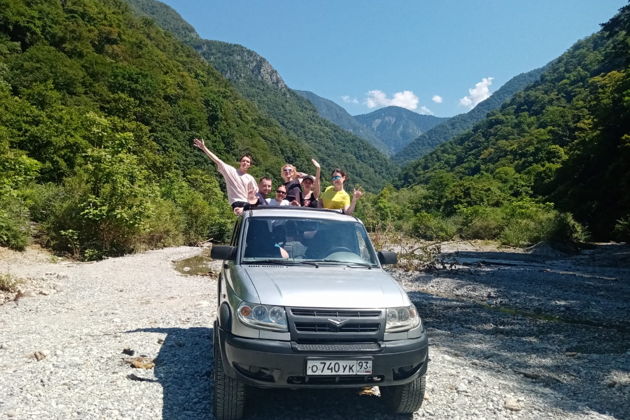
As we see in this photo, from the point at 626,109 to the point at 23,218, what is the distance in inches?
1135

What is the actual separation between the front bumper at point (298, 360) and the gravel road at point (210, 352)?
2.39ft

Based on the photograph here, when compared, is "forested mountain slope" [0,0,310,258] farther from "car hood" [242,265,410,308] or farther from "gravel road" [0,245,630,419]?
"car hood" [242,265,410,308]

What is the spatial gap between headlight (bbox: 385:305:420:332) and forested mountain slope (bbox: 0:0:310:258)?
13.8 m

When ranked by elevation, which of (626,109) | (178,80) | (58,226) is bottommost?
(58,226)

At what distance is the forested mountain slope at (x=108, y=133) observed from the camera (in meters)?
16.4

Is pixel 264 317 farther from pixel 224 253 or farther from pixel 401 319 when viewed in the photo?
pixel 224 253

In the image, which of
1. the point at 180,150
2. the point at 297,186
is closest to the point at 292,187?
the point at 297,186

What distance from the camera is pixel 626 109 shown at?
2552 cm

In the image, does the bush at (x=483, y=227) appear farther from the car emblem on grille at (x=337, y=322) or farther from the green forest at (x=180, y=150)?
the car emblem on grille at (x=337, y=322)

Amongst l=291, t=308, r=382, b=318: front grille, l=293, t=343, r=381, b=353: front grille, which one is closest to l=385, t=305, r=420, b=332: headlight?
l=293, t=343, r=381, b=353: front grille

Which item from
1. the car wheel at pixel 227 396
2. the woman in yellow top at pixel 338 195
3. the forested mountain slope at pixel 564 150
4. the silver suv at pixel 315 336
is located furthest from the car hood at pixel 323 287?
the forested mountain slope at pixel 564 150

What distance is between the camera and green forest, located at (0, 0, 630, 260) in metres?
16.8

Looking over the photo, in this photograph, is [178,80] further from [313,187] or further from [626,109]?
[313,187]

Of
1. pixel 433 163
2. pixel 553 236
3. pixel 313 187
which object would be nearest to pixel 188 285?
pixel 313 187
